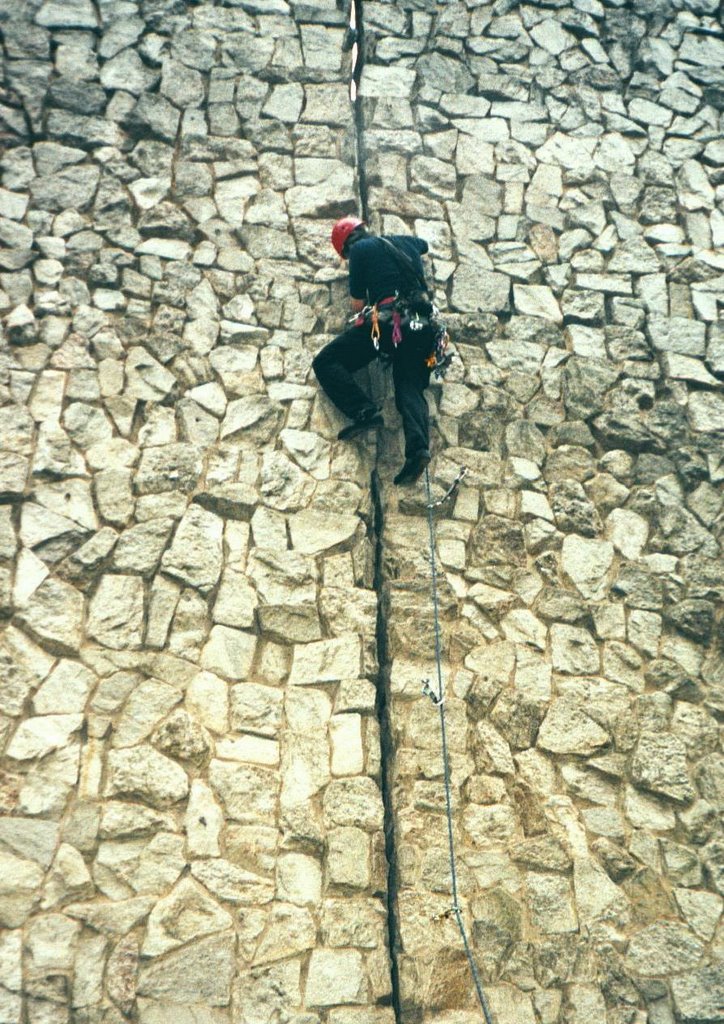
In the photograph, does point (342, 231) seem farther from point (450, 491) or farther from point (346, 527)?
point (346, 527)

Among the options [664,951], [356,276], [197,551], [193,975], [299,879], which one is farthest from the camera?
[356,276]

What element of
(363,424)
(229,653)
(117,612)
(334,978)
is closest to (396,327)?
(363,424)

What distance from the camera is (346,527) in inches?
230

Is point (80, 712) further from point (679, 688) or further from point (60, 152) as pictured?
point (60, 152)

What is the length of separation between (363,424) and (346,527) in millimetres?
549

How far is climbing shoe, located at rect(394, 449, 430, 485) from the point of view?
5859 mm

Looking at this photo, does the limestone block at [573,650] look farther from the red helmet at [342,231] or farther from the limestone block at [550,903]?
the red helmet at [342,231]

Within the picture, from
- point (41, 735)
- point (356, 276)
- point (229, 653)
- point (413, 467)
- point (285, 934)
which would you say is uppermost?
point (356, 276)

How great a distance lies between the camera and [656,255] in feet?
23.0

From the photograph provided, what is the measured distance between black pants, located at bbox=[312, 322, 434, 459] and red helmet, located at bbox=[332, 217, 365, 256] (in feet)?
1.71

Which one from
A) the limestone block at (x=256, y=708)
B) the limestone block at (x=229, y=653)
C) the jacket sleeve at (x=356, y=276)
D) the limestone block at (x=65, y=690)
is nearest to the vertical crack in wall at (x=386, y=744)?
the limestone block at (x=256, y=708)

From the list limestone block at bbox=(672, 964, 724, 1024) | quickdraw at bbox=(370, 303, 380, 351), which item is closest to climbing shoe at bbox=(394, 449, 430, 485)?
quickdraw at bbox=(370, 303, 380, 351)

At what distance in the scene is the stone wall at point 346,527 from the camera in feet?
16.3

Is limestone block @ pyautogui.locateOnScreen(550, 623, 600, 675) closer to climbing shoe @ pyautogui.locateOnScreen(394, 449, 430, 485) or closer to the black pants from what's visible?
climbing shoe @ pyautogui.locateOnScreen(394, 449, 430, 485)
